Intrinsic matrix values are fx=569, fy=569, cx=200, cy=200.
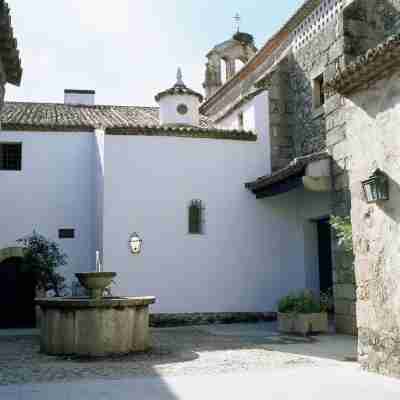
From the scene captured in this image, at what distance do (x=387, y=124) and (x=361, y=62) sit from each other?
0.75 meters

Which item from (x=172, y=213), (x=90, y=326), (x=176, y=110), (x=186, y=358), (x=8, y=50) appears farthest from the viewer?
(x=176, y=110)

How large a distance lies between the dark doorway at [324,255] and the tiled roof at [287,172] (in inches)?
64.9

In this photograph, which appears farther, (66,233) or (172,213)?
(66,233)

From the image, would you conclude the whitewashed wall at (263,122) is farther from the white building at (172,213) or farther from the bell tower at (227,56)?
the bell tower at (227,56)

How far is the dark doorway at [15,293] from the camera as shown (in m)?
13.7

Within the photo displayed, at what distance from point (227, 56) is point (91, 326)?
14.3 metres

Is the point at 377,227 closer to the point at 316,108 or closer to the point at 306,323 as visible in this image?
the point at 306,323

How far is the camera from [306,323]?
32.9 feet

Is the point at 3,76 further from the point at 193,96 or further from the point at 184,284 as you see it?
the point at 193,96

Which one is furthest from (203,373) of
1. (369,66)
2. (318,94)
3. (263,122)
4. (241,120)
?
(241,120)

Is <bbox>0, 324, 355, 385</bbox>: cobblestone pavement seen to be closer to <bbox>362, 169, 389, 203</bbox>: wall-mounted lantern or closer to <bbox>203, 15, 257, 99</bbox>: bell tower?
<bbox>362, 169, 389, 203</bbox>: wall-mounted lantern

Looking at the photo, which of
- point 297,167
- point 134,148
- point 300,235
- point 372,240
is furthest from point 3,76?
point 300,235

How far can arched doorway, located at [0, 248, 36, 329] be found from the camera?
45.0 feet

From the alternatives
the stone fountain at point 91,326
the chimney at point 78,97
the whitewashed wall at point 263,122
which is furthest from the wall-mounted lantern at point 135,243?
the chimney at point 78,97
